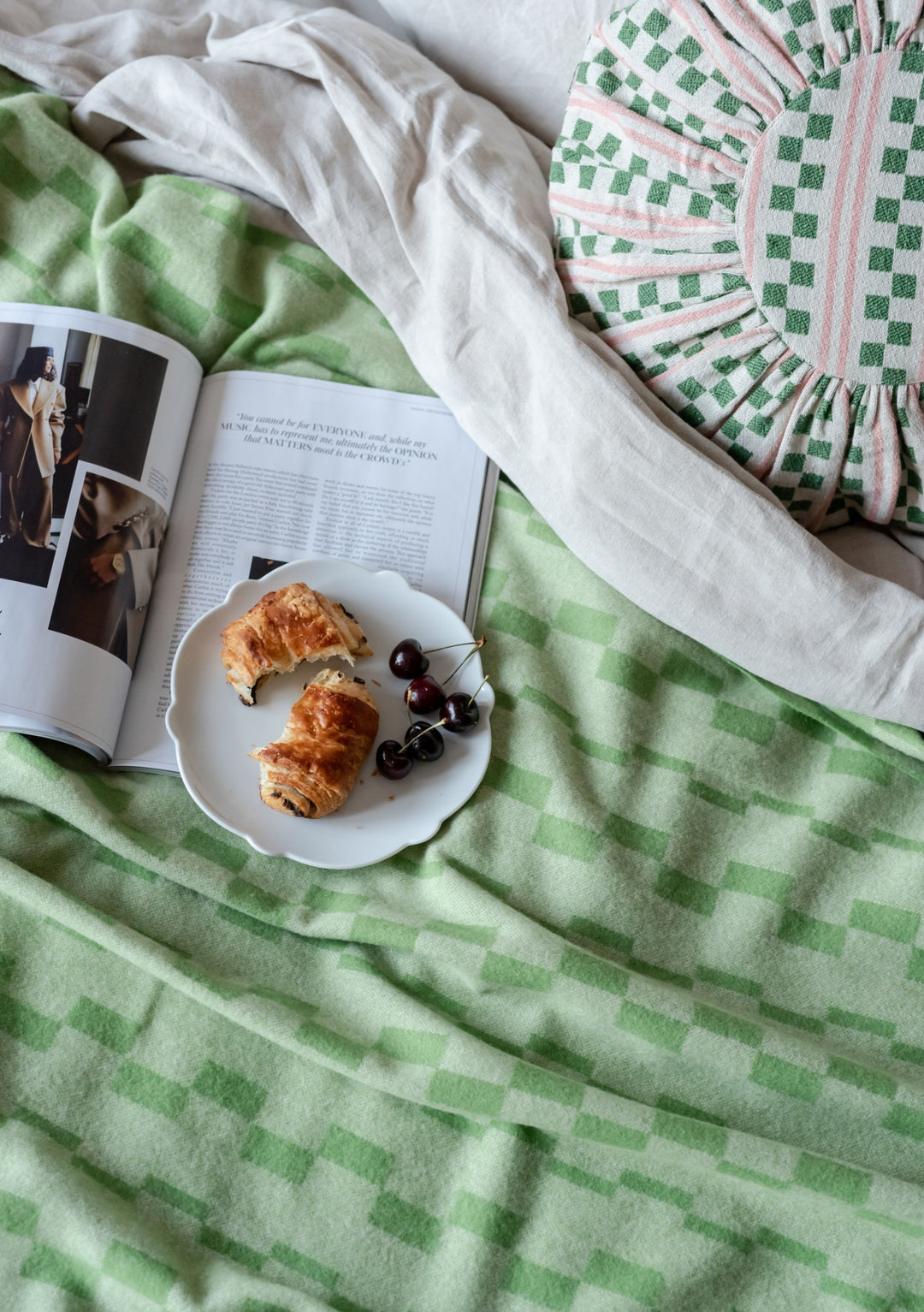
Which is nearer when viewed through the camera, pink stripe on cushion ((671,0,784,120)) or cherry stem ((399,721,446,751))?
pink stripe on cushion ((671,0,784,120))

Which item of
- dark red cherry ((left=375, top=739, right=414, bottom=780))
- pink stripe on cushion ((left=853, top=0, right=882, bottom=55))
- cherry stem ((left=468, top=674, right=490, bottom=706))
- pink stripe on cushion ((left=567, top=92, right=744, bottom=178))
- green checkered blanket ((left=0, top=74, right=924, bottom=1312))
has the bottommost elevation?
green checkered blanket ((left=0, top=74, right=924, bottom=1312))

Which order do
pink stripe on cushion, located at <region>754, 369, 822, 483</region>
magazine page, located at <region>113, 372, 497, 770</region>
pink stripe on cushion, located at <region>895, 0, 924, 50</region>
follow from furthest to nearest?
magazine page, located at <region>113, 372, 497, 770</region>, pink stripe on cushion, located at <region>754, 369, 822, 483</region>, pink stripe on cushion, located at <region>895, 0, 924, 50</region>

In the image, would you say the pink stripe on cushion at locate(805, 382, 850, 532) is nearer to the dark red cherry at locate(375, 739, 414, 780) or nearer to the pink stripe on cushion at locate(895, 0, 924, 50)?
the pink stripe on cushion at locate(895, 0, 924, 50)

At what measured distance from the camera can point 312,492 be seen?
996 millimetres

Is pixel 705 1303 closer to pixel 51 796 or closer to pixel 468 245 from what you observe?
pixel 51 796

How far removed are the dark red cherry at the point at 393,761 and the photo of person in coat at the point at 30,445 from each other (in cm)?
35

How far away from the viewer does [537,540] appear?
97cm

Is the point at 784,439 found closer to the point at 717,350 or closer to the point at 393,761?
the point at 717,350

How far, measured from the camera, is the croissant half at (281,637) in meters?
0.87

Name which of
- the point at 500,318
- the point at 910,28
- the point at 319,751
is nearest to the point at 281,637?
the point at 319,751

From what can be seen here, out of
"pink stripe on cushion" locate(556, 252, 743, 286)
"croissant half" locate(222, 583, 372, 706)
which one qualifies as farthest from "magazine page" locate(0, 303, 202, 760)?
"pink stripe on cushion" locate(556, 252, 743, 286)

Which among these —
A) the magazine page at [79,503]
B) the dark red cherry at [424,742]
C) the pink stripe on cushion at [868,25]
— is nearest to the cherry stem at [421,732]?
the dark red cherry at [424,742]

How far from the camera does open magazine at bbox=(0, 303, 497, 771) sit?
90 cm

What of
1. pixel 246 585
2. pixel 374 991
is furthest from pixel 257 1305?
pixel 246 585
